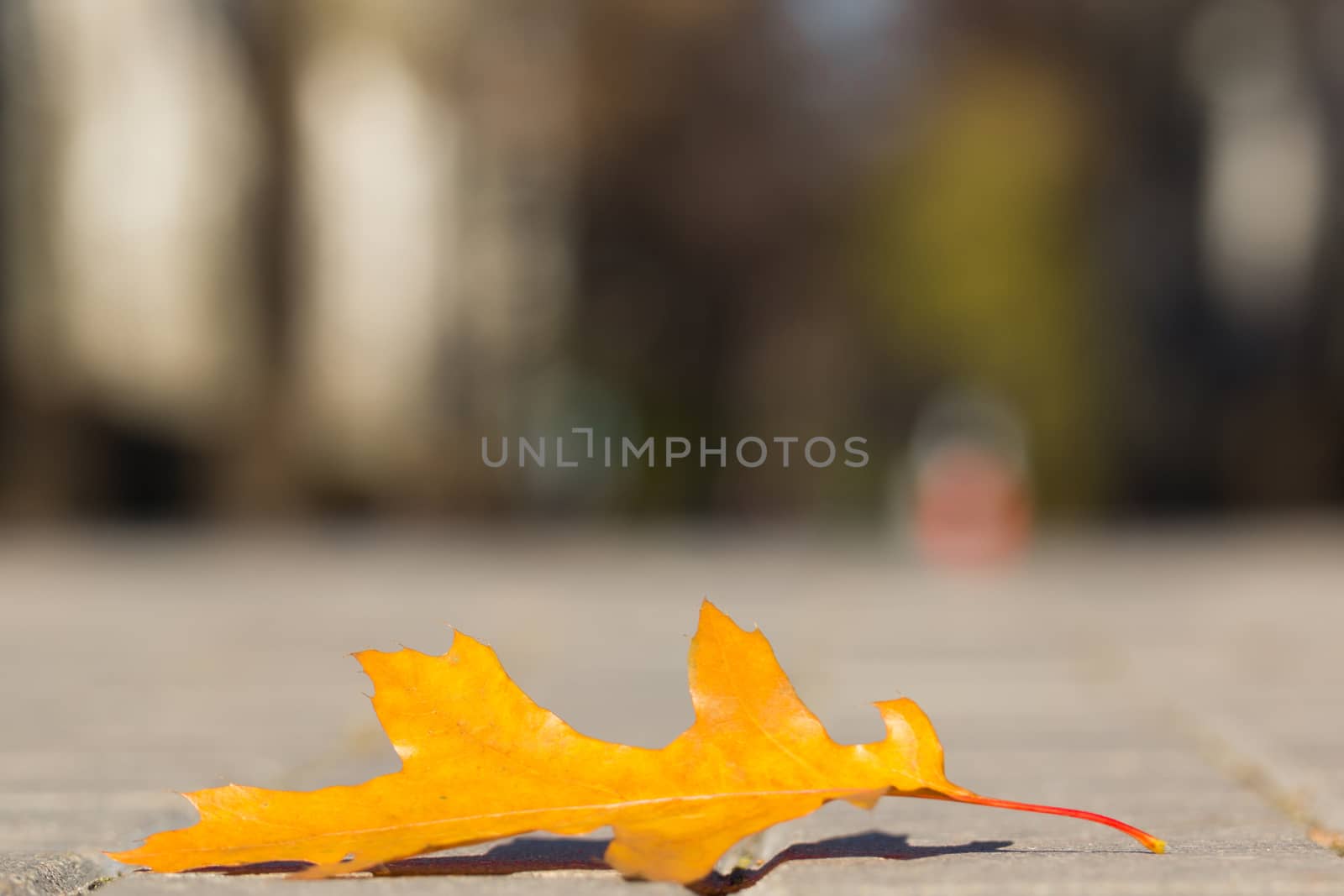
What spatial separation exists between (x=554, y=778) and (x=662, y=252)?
13394 mm

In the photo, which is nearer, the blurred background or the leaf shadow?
the leaf shadow

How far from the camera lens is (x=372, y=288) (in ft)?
37.2

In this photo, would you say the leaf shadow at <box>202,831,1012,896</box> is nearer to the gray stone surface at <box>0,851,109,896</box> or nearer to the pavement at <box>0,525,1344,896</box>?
the pavement at <box>0,525,1344,896</box>

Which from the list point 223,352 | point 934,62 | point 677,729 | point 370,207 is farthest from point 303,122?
point 677,729

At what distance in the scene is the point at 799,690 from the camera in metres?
2.67

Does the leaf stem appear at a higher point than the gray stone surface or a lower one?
higher

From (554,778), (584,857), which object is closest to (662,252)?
(584,857)

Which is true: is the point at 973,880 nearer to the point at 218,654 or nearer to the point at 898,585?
the point at 218,654

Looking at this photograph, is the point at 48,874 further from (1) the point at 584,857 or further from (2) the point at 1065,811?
(2) the point at 1065,811

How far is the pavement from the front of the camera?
1188mm

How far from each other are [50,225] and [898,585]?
696 cm

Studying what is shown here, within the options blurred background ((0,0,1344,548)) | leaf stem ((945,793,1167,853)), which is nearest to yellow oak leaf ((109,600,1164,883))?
leaf stem ((945,793,1167,853))

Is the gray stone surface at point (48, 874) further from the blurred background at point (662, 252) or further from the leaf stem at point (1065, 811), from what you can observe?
the blurred background at point (662, 252)

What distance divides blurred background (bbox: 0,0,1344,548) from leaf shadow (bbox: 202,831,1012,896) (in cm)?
897
